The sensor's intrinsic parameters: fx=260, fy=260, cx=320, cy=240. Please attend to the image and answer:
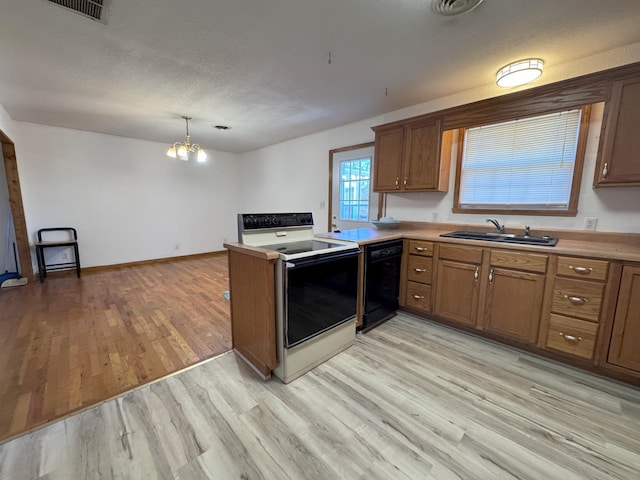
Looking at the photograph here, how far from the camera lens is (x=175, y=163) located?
539 centimetres

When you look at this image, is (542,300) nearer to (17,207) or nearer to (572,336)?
(572,336)

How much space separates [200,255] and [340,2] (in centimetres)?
558

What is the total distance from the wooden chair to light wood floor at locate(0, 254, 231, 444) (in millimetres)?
235

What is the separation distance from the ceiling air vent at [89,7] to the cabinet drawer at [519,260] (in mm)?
3201

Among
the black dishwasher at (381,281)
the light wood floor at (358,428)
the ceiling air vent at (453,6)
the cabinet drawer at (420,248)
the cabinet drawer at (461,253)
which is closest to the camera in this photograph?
the light wood floor at (358,428)

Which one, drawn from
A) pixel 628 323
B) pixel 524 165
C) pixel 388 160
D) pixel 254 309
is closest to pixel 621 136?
pixel 524 165

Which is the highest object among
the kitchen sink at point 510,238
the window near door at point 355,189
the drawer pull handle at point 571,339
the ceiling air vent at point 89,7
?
the ceiling air vent at point 89,7

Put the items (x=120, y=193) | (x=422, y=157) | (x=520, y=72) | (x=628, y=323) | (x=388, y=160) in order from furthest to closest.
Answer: (x=120, y=193), (x=388, y=160), (x=422, y=157), (x=520, y=72), (x=628, y=323)

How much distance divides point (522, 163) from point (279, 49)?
→ 2.45 metres

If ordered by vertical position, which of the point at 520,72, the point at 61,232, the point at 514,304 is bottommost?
the point at 514,304

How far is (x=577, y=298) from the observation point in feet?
6.16

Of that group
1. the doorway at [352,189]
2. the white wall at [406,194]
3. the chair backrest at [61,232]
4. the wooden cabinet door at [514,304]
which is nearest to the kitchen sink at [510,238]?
the white wall at [406,194]

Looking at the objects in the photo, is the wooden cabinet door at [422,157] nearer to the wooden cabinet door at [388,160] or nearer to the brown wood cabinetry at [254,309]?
the wooden cabinet door at [388,160]

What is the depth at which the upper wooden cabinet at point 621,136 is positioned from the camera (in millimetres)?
1800
